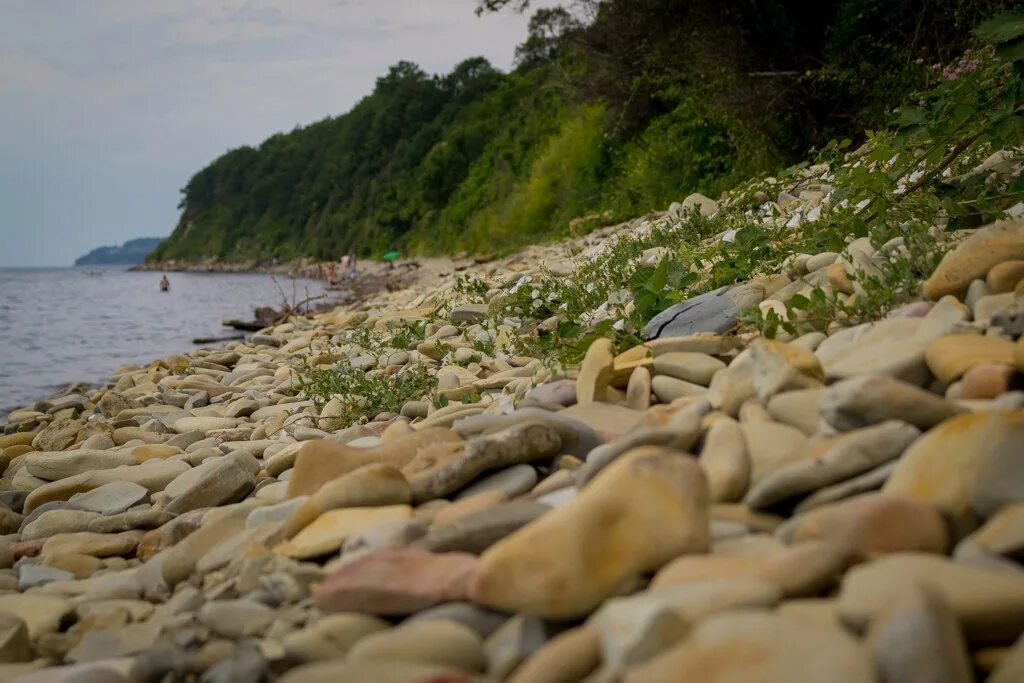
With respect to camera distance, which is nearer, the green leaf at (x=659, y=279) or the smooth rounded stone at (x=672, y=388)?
the smooth rounded stone at (x=672, y=388)

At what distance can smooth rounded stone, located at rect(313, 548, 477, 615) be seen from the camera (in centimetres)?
167

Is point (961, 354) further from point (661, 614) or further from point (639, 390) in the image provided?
point (661, 614)

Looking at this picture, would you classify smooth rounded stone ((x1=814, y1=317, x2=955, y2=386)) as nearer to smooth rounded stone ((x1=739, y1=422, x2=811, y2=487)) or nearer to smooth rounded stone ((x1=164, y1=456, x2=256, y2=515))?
smooth rounded stone ((x1=739, y1=422, x2=811, y2=487))

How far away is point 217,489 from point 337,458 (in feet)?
2.29

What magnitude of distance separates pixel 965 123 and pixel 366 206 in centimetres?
5184

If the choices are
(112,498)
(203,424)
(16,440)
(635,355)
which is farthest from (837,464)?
(16,440)

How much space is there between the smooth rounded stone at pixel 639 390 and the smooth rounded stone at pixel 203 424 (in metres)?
2.82

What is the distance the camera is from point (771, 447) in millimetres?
1984

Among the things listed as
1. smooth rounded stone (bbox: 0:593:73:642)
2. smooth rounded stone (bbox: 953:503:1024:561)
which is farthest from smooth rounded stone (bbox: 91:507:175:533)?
smooth rounded stone (bbox: 953:503:1024:561)

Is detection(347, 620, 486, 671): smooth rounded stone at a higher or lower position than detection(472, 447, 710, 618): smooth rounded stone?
lower

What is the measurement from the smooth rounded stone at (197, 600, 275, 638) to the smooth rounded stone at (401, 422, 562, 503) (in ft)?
1.96

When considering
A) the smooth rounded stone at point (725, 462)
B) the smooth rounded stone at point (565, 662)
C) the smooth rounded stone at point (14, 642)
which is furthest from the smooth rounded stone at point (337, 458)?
the smooth rounded stone at point (565, 662)

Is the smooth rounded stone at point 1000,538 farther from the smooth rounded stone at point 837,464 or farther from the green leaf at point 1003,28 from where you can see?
the green leaf at point 1003,28

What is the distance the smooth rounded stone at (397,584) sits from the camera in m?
1.67
